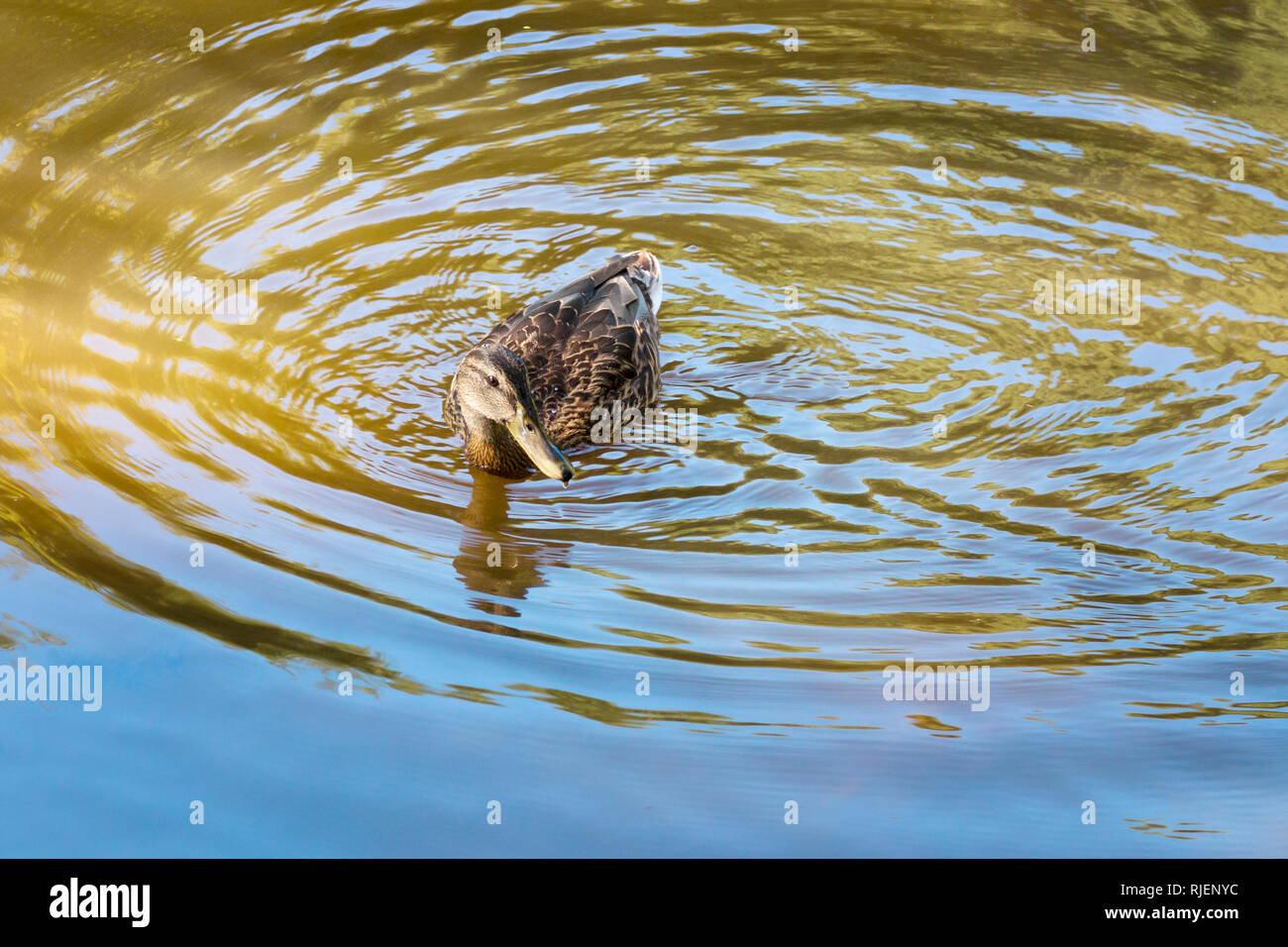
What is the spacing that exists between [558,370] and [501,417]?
0.94 metres

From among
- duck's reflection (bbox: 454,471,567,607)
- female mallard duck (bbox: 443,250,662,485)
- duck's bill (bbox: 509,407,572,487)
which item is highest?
female mallard duck (bbox: 443,250,662,485)

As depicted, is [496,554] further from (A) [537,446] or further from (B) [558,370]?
(B) [558,370]

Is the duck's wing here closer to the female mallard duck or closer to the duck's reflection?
the female mallard duck

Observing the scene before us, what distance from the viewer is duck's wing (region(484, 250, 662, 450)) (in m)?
7.45

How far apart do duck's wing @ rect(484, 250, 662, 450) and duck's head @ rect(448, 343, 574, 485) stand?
266mm

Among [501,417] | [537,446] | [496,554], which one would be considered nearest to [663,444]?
[537,446]

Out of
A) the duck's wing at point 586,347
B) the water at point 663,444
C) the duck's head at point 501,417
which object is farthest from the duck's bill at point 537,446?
the duck's wing at point 586,347

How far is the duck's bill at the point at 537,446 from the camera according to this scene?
6594 mm

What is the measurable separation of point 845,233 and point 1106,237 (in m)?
1.80

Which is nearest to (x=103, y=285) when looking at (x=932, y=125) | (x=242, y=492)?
(x=242, y=492)

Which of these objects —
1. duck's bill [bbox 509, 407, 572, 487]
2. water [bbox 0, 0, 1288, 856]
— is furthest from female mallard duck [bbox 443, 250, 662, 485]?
water [bbox 0, 0, 1288, 856]

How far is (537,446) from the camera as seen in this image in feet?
22.0

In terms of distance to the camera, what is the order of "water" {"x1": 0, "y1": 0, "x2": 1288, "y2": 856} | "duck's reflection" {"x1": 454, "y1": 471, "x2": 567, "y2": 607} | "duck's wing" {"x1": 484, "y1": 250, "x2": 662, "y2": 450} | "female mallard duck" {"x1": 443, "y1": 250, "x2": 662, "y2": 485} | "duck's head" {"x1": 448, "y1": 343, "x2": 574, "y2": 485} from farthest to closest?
"duck's wing" {"x1": 484, "y1": 250, "x2": 662, "y2": 450}
"female mallard duck" {"x1": 443, "y1": 250, "x2": 662, "y2": 485}
"duck's head" {"x1": 448, "y1": 343, "x2": 574, "y2": 485}
"duck's reflection" {"x1": 454, "y1": 471, "x2": 567, "y2": 607}
"water" {"x1": 0, "y1": 0, "x2": 1288, "y2": 856}
